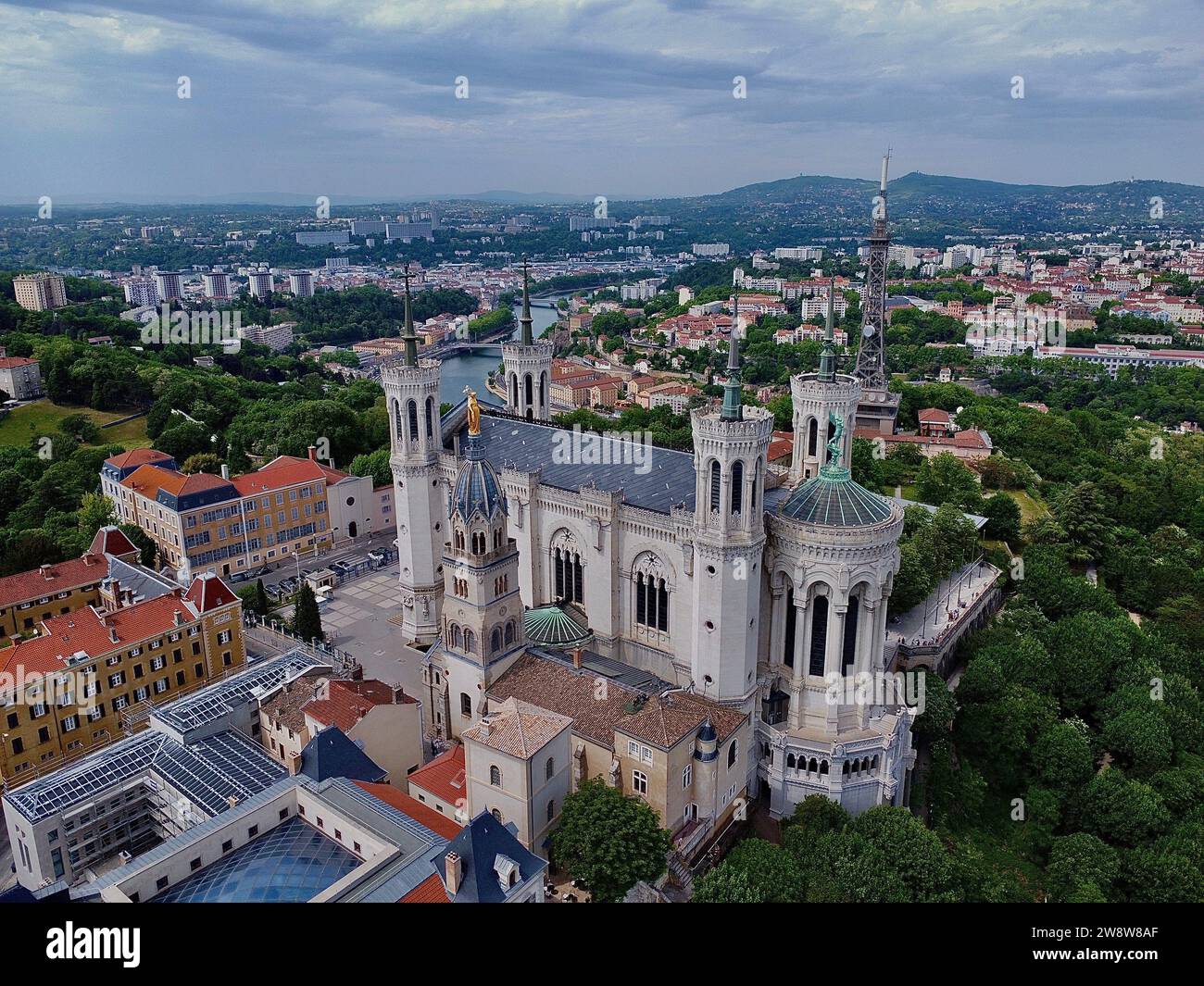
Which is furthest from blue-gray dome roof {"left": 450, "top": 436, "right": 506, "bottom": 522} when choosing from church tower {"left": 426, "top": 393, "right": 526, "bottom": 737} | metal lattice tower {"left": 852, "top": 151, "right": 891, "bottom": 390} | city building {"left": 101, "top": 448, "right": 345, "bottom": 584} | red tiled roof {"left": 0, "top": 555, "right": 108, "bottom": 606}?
metal lattice tower {"left": 852, "top": 151, "right": 891, "bottom": 390}

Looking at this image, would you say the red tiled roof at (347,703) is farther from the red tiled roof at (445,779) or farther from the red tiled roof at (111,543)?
the red tiled roof at (111,543)

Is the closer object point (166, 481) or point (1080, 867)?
point (1080, 867)

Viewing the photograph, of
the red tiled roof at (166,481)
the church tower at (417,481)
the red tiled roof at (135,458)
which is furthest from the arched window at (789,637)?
the red tiled roof at (135,458)

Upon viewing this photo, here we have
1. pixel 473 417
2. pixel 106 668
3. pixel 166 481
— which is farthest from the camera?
pixel 166 481

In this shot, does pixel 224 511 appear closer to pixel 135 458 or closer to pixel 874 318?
pixel 135 458

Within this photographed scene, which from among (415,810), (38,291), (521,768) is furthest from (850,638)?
(38,291)

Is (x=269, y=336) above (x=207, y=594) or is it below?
above

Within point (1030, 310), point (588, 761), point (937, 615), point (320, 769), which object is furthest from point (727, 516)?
point (1030, 310)

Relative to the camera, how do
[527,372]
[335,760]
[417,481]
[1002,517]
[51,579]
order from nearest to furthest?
1. [335,760]
2. [417,481]
3. [51,579]
4. [527,372]
5. [1002,517]

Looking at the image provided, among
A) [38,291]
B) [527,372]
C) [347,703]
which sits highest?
[38,291]
